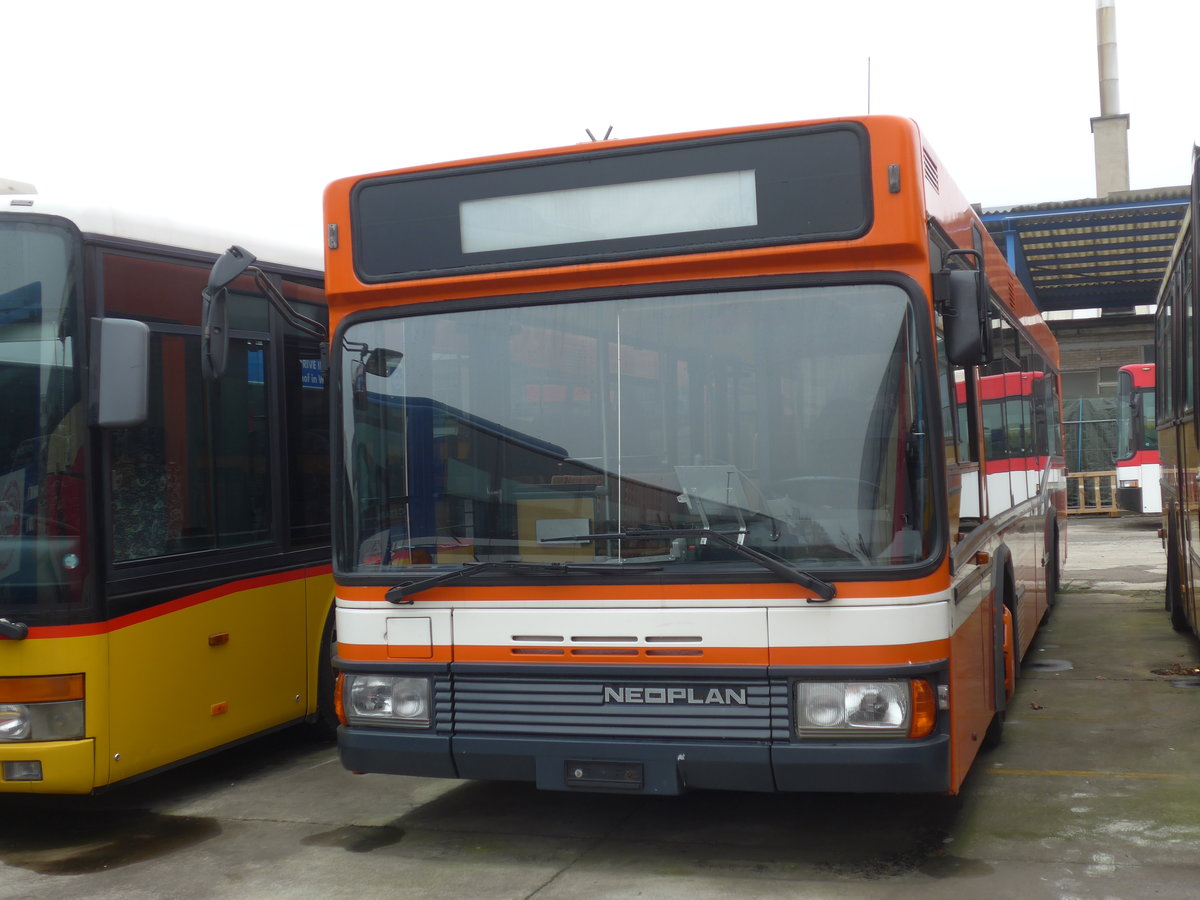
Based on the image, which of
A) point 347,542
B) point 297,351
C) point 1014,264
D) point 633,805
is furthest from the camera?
point 1014,264

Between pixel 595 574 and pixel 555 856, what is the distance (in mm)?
1332

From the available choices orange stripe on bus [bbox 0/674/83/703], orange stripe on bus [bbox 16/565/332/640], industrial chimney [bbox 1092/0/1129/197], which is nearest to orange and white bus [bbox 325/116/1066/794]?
orange stripe on bus [bbox 16/565/332/640]

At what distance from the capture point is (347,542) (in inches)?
215

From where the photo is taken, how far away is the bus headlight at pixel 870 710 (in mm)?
4730

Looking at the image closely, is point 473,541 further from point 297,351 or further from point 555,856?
point 297,351

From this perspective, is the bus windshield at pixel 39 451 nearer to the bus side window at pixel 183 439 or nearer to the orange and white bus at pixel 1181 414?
the bus side window at pixel 183 439

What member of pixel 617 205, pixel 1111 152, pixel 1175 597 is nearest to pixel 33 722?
pixel 617 205

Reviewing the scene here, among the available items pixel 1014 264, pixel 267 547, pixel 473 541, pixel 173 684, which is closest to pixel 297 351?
pixel 267 547

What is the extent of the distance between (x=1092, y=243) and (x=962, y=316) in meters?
21.4

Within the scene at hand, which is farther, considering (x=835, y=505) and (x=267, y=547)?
(x=267, y=547)

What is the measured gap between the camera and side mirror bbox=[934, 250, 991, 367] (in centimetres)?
483

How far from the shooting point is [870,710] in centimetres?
475

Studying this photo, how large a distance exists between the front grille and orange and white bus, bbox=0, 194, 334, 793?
1.82 meters

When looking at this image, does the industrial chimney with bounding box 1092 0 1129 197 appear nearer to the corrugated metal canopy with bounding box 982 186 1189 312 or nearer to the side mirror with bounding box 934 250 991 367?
the corrugated metal canopy with bounding box 982 186 1189 312
